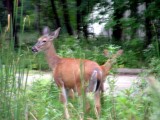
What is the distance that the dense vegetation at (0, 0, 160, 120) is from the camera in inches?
181

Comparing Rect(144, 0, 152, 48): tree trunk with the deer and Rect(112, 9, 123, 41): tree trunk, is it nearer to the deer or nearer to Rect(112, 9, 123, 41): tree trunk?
Rect(112, 9, 123, 41): tree trunk

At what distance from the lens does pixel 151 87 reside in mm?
2105

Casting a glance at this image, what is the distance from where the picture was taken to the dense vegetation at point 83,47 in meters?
4.61

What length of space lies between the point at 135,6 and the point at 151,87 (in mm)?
14859

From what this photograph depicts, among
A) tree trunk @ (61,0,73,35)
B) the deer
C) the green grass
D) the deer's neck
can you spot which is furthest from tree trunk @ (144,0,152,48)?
the green grass

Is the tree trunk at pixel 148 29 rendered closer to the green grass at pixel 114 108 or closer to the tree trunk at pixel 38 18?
the tree trunk at pixel 38 18

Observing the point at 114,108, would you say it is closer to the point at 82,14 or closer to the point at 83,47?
the point at 83,47

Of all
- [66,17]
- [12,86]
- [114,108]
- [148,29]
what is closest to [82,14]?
[66,17]

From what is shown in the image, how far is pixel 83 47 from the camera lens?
16.7 m

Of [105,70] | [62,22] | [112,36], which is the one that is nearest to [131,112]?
[105,70]

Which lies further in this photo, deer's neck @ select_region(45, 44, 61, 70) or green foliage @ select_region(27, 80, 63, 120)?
deer's neck @ select_region(45, 44, 61, 70)

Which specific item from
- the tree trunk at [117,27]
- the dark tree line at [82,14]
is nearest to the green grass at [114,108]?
the dark tree line at [82,14]

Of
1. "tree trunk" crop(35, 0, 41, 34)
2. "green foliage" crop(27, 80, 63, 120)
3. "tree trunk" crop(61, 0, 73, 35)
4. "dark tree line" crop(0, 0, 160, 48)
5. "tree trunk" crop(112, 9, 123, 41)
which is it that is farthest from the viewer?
"tree trunk" crop(35, 0, 41, 34)

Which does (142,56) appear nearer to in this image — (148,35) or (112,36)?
(148,35)
